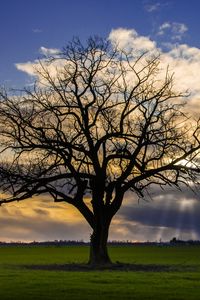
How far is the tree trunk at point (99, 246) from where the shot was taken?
146 ft

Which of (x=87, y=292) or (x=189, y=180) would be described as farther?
(x=189, y=180)

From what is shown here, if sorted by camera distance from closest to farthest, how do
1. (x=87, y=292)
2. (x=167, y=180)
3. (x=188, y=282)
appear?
(x=87, y=292) < (x=188, y=282) < (x=167, y=180)

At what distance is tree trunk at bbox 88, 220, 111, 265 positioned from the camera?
44406 mm

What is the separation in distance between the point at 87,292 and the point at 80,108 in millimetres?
23096

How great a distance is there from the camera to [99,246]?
147ft

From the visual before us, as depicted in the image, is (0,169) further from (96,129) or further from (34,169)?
(96,129)

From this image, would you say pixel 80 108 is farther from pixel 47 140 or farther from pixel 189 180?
pixel 189 180

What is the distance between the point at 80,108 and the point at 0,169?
23.6 ft

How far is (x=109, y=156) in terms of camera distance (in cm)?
4522

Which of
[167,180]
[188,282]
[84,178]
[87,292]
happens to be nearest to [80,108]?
[84,178]

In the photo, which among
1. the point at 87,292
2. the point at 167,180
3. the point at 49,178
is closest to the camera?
the point at 87,292

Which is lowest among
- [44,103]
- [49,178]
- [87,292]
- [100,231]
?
[87,292]

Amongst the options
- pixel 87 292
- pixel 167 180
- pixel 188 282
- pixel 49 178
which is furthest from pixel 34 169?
pixel 87 292

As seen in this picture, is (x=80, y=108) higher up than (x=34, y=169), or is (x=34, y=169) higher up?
(x=80, y=108)
